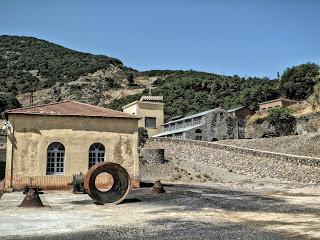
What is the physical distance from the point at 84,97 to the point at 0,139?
49325 mm

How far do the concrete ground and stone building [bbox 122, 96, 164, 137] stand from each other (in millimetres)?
40424

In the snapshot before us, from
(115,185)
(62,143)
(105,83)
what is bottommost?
(115,185)

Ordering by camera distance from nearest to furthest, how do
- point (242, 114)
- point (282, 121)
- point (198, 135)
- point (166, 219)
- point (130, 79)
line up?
point (166, 219), point (282, 121), point (198, 135), point (242, 114), point (130, 79)

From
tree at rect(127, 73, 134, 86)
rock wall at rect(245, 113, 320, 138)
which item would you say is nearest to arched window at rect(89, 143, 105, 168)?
rock wall at rect(245, 113, 320, 138)

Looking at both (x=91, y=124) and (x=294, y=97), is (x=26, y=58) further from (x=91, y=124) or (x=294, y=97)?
(x=91, y=124)

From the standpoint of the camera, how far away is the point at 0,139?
44438 mm

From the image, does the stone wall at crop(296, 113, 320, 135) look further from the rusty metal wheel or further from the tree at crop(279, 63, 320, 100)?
the rusty metal wheel

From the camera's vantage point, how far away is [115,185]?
61.1ft

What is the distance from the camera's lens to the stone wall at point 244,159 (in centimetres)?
2889

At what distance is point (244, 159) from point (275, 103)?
3162cm

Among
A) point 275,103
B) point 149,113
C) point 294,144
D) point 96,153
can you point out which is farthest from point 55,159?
point 275,103

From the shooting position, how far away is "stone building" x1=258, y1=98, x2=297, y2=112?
62469 mm

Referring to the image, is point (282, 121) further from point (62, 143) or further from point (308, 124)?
point (62, 143)

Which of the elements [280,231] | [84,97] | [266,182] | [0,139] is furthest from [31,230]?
[84,97]
